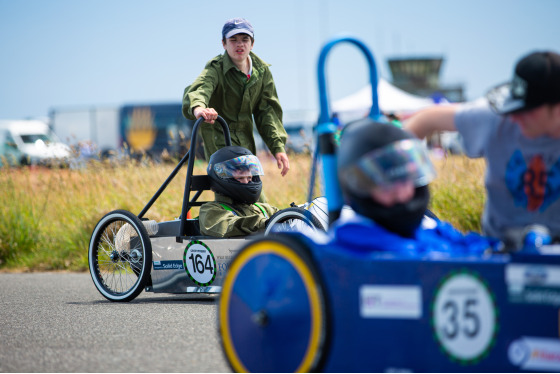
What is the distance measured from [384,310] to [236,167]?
3.44 meters

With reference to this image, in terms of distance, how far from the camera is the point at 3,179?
1095 cm

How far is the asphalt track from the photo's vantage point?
3.80 m

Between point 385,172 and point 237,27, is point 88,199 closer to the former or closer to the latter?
point 237,27

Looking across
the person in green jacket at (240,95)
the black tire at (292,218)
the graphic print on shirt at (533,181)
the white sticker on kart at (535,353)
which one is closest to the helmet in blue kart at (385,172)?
the graphic print on shirt at (533,181)

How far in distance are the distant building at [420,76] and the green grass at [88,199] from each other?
3375 inches

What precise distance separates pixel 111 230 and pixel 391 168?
4.21m

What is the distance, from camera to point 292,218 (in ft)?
18.6

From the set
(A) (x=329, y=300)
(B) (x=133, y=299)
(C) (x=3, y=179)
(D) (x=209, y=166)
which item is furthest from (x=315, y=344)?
(C) (x=3, y=179)

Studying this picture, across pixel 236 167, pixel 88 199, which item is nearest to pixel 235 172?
pixel 236 167

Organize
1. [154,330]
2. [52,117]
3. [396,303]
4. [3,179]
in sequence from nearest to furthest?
[396,303], [154,330], [3,179], [52,117]

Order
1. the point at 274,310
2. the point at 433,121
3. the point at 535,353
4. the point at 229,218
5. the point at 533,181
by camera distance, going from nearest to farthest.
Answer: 1. the point at 535,353
2. the point at 274,310
3. the point at 533,181
4. the point at 433,121
5. the point at 229,218

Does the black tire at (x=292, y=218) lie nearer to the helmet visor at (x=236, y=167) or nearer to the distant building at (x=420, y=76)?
the helmet visor at (x=236, y=167)

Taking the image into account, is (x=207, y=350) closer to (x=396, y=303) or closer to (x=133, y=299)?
(x=396, y=303)

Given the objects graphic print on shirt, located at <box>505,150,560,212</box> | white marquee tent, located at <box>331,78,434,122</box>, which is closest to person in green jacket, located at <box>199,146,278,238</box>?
graphic print on shirt, located at <box>505,150,560,212</box>
